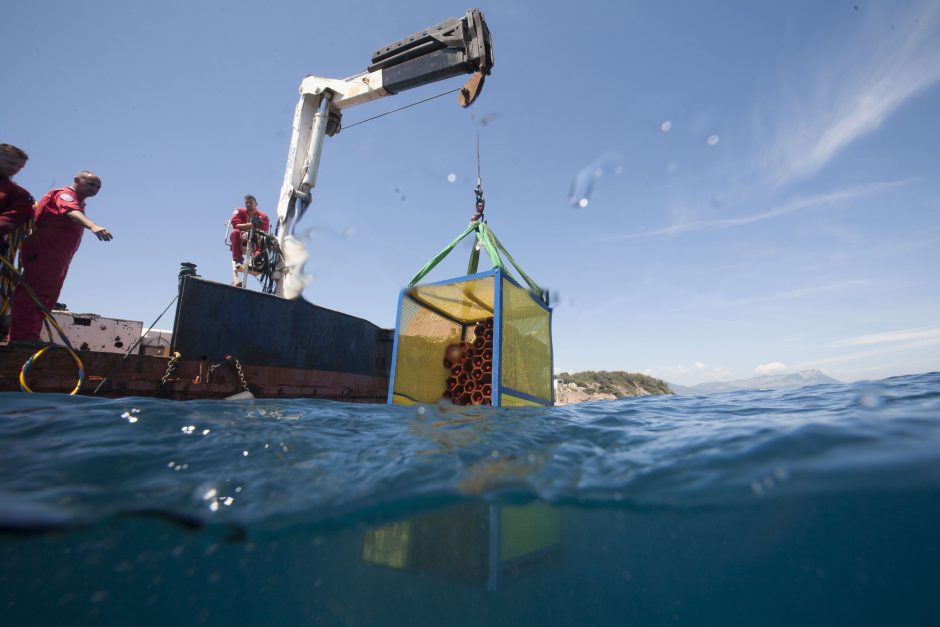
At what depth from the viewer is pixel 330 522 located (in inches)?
128

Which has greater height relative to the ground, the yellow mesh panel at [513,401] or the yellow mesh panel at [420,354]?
the yellow mesh panel at [420,354]

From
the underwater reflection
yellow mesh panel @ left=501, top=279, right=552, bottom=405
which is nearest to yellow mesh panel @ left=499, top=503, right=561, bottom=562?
the underwater reflection

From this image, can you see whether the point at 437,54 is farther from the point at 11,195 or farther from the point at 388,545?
the point at 388,545

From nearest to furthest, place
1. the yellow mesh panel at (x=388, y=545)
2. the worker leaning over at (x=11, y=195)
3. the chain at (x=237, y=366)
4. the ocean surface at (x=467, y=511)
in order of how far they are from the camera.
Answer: the ocean surface at (x=467, y=511) → the yellow mesh panel at (x=388, y=545) → the worker leaning over at (x=11, y=195) → the chain at (x=237, y=366)

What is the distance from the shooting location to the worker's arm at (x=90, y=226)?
16.5ft

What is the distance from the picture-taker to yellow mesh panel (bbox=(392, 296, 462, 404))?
23.0 ft

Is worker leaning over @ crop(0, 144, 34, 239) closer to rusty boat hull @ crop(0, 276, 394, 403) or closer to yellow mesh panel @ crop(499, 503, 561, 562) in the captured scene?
rusty boat hull @ crop(0, 276, 394, 403)

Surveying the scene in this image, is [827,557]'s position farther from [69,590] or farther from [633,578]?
[69,590]

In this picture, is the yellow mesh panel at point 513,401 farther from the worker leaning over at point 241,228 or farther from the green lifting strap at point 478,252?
the worker leaning over at point 241,228

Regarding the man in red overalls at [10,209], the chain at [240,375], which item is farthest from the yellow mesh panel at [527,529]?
the man in red overalls at [10,209]

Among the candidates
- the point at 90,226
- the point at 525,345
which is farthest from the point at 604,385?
the point at 90,226

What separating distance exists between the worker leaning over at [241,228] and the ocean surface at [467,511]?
18.3 ft

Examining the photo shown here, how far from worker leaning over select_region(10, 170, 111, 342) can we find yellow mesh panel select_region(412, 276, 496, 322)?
452 cm

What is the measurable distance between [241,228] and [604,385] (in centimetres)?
3099
